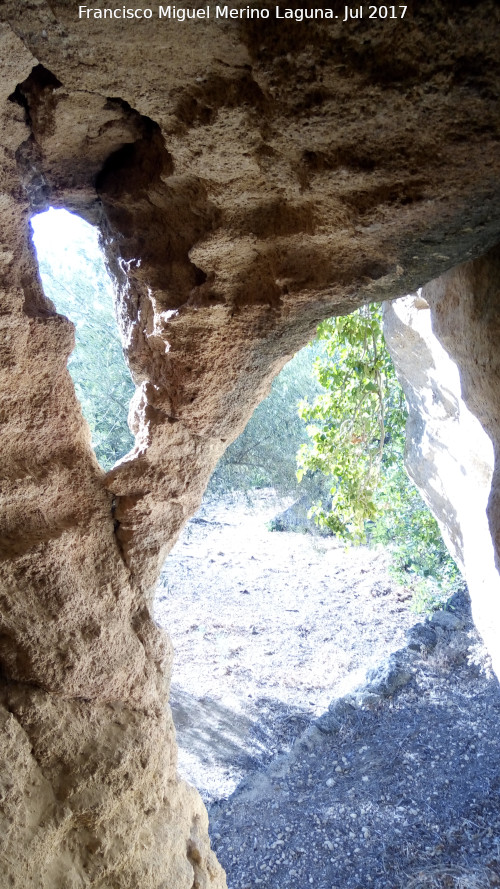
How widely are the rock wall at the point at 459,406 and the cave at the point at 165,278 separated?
0.9 inches

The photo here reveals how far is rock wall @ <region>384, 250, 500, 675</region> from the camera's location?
2203mm

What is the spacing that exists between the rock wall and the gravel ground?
1910 millimetres

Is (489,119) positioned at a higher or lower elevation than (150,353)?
higher

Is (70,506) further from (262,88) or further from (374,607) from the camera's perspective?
(374,607)

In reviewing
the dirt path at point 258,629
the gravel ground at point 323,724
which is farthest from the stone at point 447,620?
the dirt path at point 258,629

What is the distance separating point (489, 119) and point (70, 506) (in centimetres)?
171

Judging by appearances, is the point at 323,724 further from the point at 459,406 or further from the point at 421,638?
the point at 459,406

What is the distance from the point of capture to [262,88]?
4.33 feet

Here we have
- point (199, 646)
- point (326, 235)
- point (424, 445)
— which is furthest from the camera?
point (199, 646)

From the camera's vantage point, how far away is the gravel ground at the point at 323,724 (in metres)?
4.36

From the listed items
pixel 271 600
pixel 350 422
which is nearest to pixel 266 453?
pixel 271 600

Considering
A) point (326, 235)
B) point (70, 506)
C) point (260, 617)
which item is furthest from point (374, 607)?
point (326, 235)

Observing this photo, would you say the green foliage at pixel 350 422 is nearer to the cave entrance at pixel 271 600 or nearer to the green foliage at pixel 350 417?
the green foliage at pixel 350 417

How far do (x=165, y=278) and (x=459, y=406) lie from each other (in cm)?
177
